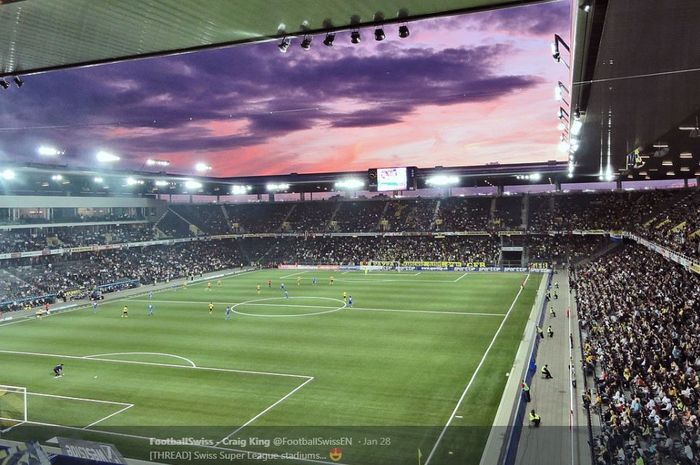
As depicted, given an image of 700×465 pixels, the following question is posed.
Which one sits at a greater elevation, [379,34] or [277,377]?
[379,34]

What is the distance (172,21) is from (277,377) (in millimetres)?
19463

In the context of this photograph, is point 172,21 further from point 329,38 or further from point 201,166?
point 201,166

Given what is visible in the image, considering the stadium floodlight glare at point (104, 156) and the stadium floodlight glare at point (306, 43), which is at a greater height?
the stadium floodlight glare at point (104, 156)

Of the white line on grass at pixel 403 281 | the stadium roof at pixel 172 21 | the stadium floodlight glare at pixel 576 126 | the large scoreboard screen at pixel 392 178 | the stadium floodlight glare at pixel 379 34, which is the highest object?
the large scoreboard screen at pixel 392 178

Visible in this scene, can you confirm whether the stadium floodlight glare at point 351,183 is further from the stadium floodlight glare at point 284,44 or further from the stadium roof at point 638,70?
the stadium floodlight glare at point 284,44

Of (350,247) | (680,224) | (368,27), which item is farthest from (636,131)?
(350,247)

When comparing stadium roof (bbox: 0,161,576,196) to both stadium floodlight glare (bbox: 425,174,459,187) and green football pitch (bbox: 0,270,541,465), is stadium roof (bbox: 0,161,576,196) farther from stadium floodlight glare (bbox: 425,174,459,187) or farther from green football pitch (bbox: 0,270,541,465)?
green football pitch (bbox: 0,270,541,465)

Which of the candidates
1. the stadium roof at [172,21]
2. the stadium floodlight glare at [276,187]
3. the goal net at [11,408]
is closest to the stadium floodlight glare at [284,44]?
the stadium roof at [172,21]

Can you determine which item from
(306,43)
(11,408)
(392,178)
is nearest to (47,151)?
(392,178)

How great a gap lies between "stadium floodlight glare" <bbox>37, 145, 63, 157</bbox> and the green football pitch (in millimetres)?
19582

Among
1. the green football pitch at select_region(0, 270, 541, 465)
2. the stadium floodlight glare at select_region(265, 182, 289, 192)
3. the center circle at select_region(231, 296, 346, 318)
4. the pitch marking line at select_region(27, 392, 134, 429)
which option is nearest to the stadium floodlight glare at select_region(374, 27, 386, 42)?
the green football pitch at select_region(0, 270, 541, 465)

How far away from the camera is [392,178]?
70625 millimetres

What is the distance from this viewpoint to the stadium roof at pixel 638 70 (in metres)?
9.70

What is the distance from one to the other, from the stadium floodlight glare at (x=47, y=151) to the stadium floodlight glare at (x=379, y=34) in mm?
56813
